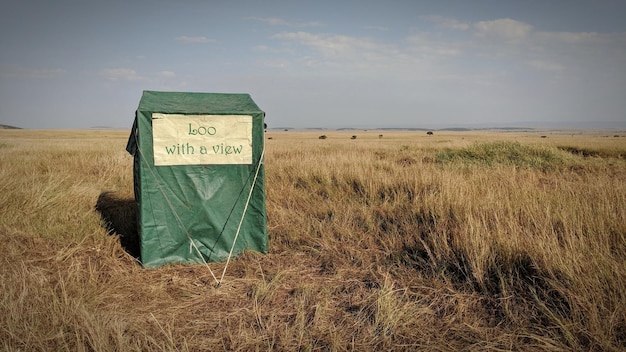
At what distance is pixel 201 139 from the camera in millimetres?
4328

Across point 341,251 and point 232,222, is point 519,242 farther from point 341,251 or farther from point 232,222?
point 232,222

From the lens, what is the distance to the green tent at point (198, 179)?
13.6 ft

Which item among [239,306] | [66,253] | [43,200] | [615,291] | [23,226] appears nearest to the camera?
[615,291]

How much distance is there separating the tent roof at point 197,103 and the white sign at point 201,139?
70mm

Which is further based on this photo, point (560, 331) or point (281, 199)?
point (281, 199)

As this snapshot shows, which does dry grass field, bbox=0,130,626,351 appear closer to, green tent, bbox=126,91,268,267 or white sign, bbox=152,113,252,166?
green tent, bbox=126,91,268,267

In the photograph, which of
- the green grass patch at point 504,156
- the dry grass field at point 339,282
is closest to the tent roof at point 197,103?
the dry grass field at point 339,282

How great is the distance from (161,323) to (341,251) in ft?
7.47

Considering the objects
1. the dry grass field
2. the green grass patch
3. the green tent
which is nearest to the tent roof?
the green tent

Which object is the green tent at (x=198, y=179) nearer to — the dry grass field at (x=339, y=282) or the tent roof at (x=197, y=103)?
the tent roof at (x=197, y=103)

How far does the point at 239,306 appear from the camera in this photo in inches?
128

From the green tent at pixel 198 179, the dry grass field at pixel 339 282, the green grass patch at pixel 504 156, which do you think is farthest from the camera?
the green grass patch at pixel 504 156

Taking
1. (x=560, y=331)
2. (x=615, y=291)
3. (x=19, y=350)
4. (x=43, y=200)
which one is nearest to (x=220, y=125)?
(x=19, y=350)

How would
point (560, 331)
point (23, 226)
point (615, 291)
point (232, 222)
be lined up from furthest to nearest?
1. point (23, 226)
2. point (232, 222)
3. point (615, 291)
4. point (560, 331)
